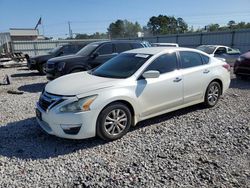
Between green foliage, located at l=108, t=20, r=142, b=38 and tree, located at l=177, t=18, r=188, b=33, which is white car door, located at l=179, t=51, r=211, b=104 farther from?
green foliage, located at l=108, t=20, r=142, b=38

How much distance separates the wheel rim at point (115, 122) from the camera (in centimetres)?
423

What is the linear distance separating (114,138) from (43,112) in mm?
1294

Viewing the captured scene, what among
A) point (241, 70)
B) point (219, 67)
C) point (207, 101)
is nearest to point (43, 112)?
point (207, 101)

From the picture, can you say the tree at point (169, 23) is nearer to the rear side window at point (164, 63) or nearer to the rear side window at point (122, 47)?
the rear side window at point (122, 47)

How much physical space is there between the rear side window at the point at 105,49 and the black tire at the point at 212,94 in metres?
4.79

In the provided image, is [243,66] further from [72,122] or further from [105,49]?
[72,122]

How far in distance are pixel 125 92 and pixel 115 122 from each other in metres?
0.55

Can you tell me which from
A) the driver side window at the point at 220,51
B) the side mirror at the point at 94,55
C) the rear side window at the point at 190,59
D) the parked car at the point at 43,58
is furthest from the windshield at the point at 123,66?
the driver side window at the point at 220,51

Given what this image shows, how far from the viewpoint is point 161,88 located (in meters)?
4.82

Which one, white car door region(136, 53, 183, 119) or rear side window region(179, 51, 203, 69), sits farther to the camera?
rear side window region(179, 51, 203, 69)

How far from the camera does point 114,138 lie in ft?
14.2

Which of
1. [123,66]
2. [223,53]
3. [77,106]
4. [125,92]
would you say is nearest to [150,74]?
[125,92]

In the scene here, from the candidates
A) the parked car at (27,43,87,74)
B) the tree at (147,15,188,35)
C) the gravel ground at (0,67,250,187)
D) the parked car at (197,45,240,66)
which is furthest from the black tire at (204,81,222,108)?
the tree at (147,15,188,35)

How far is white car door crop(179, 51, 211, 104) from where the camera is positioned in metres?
5.31
